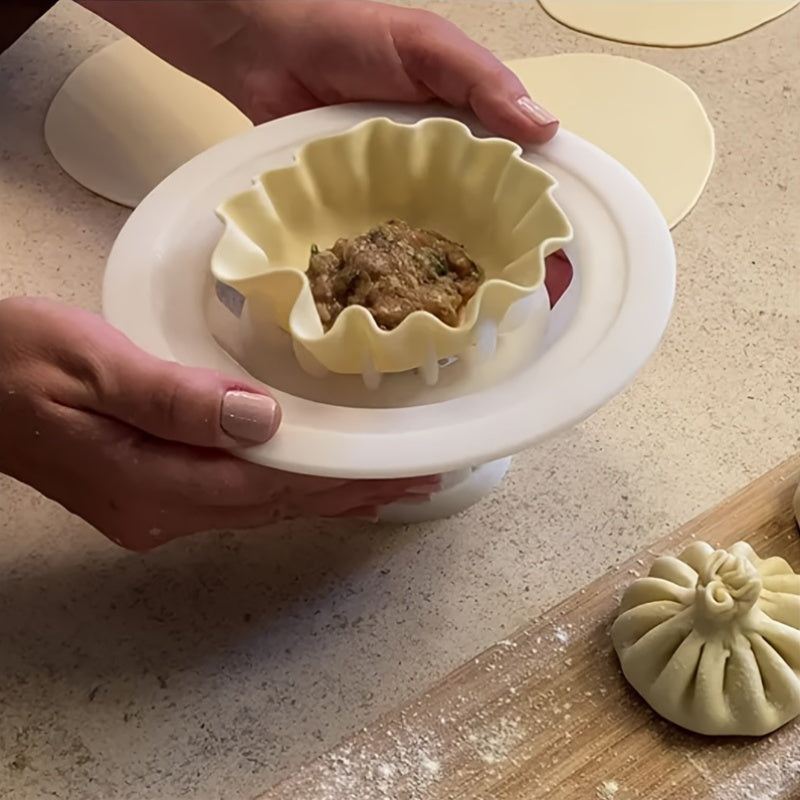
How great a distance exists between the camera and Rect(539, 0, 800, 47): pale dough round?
47.4 inches

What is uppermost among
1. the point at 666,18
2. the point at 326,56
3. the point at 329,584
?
the point at 326,56

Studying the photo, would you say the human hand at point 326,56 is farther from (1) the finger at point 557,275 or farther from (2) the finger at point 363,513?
(2) the finger at point 363,513

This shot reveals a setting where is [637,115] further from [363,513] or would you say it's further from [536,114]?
[363,513]

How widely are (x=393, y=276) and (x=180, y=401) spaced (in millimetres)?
166

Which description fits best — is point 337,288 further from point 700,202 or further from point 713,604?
point 700,202

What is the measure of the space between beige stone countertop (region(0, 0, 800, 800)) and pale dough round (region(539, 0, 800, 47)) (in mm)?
348

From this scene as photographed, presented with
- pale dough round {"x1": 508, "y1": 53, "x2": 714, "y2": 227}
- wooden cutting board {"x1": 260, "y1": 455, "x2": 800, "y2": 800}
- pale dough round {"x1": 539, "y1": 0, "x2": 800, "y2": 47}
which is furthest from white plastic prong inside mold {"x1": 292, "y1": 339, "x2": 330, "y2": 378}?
pale dough round {"x1": 539, "y1": 0, "x2": 800, "y2": 47}

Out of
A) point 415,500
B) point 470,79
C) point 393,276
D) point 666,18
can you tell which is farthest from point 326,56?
point 666,18

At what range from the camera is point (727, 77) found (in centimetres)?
116

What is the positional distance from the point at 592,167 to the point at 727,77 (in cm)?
53

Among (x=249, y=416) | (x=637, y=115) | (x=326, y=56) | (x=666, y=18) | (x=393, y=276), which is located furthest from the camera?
(x=666, y=18)

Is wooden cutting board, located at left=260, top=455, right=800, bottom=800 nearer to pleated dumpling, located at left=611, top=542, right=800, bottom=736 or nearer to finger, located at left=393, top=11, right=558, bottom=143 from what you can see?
pleated dumpling, located at left=611, top=542, right=800, bottom=736

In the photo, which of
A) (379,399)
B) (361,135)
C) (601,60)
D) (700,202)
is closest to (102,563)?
(379,399)

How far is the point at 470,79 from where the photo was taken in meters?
0.78
